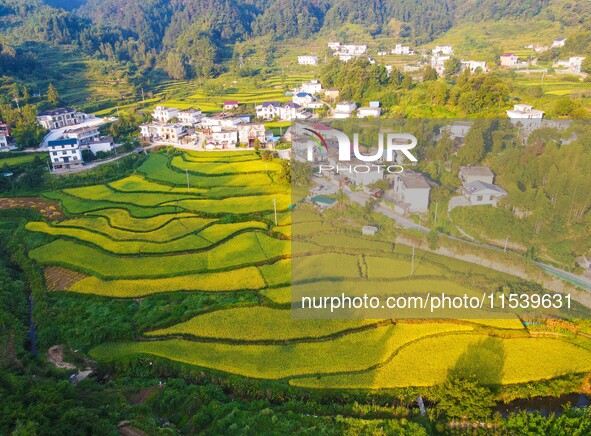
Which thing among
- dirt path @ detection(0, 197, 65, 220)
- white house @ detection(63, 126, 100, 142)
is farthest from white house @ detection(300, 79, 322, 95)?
dirt path @ detection(0, 197, 65, 220)

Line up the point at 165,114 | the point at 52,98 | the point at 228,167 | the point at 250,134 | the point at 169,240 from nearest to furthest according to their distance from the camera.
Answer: the point at 169,240, the point at 228,167, the point at 250,134, the point at 52,98, the point at 165,114

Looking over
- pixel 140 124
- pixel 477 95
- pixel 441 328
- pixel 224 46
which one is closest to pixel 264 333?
pixel 441 328

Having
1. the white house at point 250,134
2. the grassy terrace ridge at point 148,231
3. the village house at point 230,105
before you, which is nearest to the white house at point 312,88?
the village house at point 230,105

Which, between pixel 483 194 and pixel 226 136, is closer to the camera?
pixel 483 194

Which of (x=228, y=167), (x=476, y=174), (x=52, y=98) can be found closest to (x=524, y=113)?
(x=476, y=174)

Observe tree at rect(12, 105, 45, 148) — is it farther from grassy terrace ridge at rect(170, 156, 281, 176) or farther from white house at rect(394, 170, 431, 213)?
white house at rect(394, 170, 431, 213)

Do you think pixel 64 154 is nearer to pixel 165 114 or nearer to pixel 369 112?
pixel 165 114
